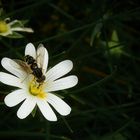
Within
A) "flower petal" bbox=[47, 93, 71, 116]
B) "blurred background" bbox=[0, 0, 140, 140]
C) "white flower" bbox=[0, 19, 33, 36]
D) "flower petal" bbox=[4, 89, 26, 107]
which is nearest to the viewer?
"flower petal" bbox=[4, 89, 26, 107]

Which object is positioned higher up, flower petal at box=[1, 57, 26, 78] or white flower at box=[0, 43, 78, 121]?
flower petal at box=[1, 57, 26, 78]

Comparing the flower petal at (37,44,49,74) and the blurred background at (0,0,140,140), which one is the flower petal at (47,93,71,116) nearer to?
the flower petal at (37,44,49,74)

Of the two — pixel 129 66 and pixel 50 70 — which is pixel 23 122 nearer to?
pixel 50 70

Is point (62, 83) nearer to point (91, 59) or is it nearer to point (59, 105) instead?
point (59, 105)

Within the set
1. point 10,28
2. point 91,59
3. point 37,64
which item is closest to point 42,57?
point 37,64

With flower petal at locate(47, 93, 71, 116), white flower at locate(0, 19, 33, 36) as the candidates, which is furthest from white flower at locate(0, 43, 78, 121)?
white flower at locate(0, 19, 33, 36)

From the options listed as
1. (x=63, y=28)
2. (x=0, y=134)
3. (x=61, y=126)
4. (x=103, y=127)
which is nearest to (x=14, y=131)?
(x=0, y=134)
